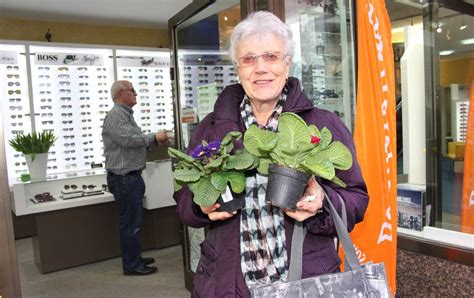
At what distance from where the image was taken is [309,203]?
3.54 feet

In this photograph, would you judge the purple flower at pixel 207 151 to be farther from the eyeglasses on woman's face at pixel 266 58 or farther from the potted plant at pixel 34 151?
the potted plant at pixel 34 151

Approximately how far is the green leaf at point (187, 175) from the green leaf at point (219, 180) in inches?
1.5

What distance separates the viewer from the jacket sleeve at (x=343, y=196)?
3.85 ft

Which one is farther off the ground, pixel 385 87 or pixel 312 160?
pixel 385 87

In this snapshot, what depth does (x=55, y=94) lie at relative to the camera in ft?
18.6

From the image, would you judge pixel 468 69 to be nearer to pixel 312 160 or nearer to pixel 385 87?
pixel 385 87

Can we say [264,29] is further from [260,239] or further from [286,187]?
[260,239]

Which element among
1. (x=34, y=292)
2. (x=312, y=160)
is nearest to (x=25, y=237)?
(x=34, y=292)

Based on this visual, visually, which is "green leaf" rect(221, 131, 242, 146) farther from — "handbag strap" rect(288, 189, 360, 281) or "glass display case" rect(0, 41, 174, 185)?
"glass display case" rect(0, 41, 174, 185)

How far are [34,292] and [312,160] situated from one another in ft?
11.4

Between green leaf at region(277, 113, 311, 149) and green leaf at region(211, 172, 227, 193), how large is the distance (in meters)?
0.16

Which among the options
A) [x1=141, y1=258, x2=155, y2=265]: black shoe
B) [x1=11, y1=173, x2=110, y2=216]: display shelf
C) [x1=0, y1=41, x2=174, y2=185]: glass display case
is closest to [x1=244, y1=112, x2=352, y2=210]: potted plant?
[x1=141, y1=258, x2=155, y2=265]: black shoe

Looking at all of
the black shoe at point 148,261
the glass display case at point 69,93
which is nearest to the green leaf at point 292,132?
the black shoe at point 148,261

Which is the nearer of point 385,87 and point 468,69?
point 385,87
